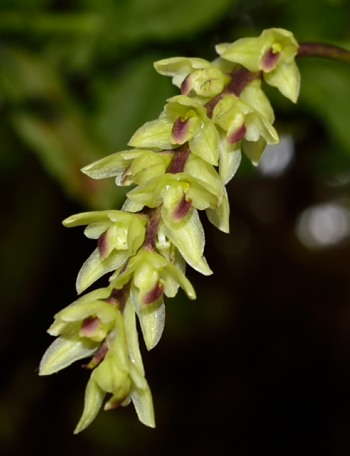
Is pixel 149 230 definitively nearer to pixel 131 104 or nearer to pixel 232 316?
pixel 131 104

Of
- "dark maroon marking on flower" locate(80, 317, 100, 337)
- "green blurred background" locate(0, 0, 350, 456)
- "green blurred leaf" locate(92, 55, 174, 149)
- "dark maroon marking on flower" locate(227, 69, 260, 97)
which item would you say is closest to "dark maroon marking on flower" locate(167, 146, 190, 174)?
"dark maroon marking on flower" locate(227, 69, 260, 97)

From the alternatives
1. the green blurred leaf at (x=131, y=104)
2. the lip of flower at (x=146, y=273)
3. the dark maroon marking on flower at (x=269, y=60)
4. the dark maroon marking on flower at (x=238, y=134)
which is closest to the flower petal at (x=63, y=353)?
the lip of flower at (x=146, y=273)

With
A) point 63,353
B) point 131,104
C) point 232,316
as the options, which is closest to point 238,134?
point 63,353

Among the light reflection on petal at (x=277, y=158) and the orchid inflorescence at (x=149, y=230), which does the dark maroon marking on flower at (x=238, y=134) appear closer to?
the orchid inflorescence at (x=149, y=230)

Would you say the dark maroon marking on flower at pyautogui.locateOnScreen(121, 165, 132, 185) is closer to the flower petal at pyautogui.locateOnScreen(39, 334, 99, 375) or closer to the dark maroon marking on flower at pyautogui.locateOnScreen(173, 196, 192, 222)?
the dark maroon marking on flower at pyautogui.locateOnScreen(173, 196, 192, 222)

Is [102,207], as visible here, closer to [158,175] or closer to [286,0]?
[286,0]

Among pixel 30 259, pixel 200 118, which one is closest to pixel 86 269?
pixel 200 118
